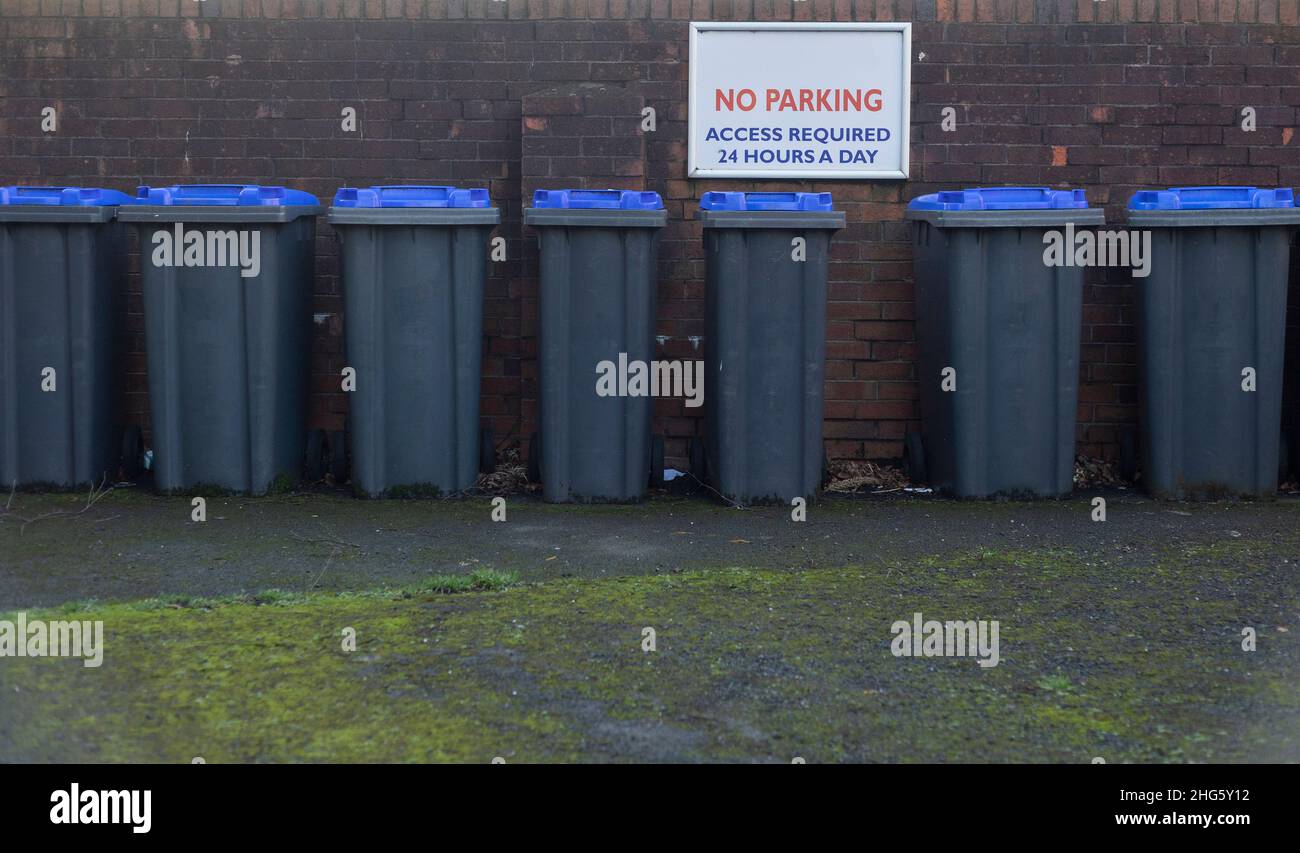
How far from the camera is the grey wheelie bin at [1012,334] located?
7219 millimetres

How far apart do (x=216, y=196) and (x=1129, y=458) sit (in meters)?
4.72

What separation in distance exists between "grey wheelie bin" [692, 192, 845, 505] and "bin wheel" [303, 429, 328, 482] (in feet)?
6.79

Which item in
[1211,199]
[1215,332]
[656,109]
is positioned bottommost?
[1215,332]

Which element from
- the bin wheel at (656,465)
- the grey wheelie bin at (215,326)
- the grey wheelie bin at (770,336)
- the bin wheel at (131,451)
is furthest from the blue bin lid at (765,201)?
the bin wheel at (131,451)

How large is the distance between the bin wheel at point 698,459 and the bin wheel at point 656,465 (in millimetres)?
208

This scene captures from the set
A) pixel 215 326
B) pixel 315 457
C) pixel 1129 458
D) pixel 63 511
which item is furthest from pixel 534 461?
pixel 1129 458

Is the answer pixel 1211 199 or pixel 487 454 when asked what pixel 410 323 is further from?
pixel 1211 199

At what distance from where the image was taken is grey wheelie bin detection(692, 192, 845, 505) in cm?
714

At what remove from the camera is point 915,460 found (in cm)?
792

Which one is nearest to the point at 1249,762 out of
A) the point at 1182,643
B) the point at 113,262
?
the point at 1182,643

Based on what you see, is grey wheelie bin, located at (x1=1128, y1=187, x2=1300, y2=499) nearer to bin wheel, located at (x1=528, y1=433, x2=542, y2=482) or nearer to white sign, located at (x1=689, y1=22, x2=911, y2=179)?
white sign, located at (x1=689, y1=22, x2=911, y2=179)

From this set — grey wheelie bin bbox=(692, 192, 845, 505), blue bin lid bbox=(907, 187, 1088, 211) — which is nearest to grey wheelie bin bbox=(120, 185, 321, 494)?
grey wheelie bin bbox=(692, 192, 845, 505)

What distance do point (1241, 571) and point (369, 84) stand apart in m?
4.96

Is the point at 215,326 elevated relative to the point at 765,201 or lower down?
lower down
